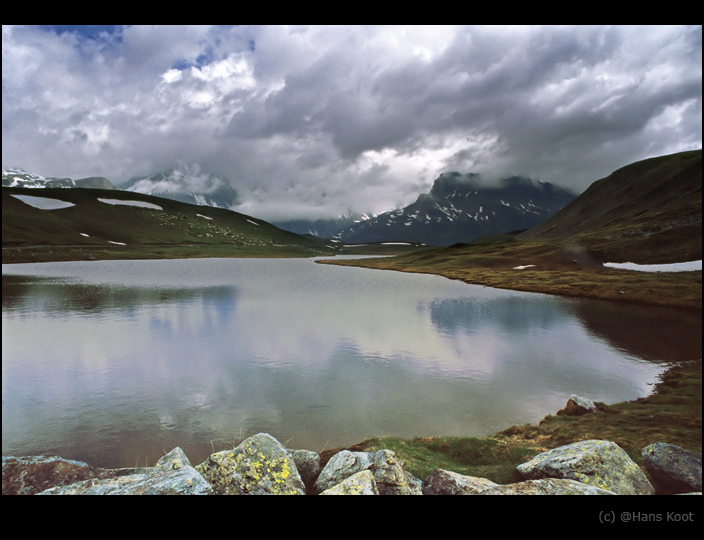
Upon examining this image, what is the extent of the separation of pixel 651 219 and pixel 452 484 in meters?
136

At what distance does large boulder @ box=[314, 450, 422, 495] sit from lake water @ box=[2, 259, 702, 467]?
392cm

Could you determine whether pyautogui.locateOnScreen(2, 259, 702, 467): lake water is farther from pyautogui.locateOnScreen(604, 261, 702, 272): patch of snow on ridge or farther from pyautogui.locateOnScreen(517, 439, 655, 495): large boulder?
pyautogui.locateOnScreen(604, 261, 702, 272): patch of snow on ridge

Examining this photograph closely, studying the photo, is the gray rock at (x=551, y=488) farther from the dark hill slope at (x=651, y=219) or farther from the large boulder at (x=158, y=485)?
the dark hill slope at (x=651, y=219)

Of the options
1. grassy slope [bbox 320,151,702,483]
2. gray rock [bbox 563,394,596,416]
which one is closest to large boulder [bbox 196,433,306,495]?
grassy slope [bbox 320,151,702,483]

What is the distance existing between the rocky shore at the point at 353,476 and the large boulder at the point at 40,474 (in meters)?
0.02

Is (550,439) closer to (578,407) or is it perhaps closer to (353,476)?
(578,407)

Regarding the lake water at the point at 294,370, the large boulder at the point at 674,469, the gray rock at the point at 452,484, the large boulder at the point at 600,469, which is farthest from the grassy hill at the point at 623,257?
the gray rock at the point at 452,484

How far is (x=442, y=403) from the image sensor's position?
1766 cm

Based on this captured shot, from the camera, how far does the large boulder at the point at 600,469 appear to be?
28.3ft

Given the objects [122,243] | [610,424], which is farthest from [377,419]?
[122,243]

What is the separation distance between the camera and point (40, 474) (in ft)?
32.4

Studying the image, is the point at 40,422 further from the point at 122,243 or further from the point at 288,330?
the point at 122,243

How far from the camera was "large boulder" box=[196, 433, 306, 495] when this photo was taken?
29.7 feet
